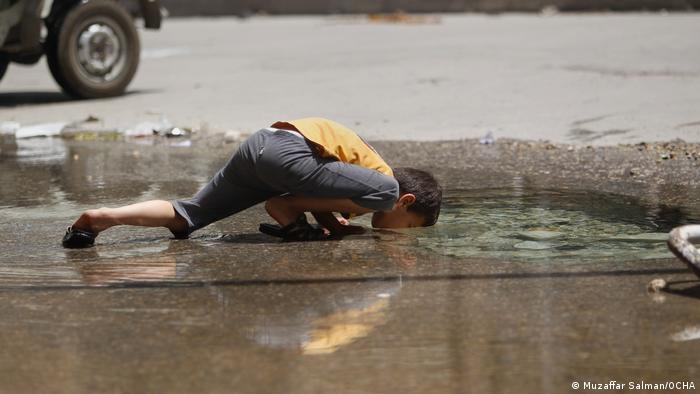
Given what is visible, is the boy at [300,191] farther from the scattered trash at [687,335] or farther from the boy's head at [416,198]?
the scattered trash at [687,335]

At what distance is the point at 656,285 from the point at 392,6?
19.6 meters

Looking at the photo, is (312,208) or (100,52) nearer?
(312,208)

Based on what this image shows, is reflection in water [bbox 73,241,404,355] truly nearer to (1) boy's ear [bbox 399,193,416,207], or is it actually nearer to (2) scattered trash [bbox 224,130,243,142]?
(1) boy's ear [bbox 399,193,416,207]

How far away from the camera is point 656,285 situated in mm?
4035

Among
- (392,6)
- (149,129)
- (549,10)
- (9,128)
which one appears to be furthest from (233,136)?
(392,6)

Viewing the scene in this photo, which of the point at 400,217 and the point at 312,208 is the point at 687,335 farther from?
the point at 312,208

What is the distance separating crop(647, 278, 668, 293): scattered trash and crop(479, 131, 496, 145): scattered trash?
377cm

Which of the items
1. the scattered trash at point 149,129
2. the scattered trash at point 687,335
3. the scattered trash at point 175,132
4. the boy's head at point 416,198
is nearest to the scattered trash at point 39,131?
the scattered trash at point 149,129

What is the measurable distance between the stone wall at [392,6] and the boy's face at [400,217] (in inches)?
676

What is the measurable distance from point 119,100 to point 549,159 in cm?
482

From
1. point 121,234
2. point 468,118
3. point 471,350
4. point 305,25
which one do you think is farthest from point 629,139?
point 305,25

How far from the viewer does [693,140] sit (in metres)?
7.47

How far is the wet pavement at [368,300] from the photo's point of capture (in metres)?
3.28

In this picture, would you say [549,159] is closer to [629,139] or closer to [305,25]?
[629,139]
